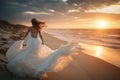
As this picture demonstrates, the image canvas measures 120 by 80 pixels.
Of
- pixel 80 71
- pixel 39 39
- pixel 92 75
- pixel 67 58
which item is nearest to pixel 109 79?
pixel 92 75

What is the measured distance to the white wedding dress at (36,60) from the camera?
7324 millimetres

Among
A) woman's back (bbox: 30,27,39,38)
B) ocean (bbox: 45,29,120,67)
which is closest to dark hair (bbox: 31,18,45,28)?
woman's back (bbox: 30,27,39,38)

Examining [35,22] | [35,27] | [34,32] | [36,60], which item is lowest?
[36,60]

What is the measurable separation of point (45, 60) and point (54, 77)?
86 cm

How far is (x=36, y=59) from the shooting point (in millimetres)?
8078

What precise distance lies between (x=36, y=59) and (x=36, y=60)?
0.05 metres

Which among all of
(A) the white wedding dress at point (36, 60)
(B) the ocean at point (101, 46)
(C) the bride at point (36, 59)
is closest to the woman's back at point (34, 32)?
(C) the bride at point (36, 59)

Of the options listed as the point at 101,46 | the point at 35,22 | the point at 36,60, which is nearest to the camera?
the point at 36,60

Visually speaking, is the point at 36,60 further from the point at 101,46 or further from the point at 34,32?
the point at 101,46

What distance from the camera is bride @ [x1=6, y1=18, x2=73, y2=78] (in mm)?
7355

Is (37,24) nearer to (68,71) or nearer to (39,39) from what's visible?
(39,39)

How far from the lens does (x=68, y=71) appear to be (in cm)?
914

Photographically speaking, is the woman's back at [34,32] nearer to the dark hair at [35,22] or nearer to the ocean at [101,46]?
the dark hair at [35,22]

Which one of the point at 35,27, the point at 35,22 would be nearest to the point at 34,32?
the point at 35,27
